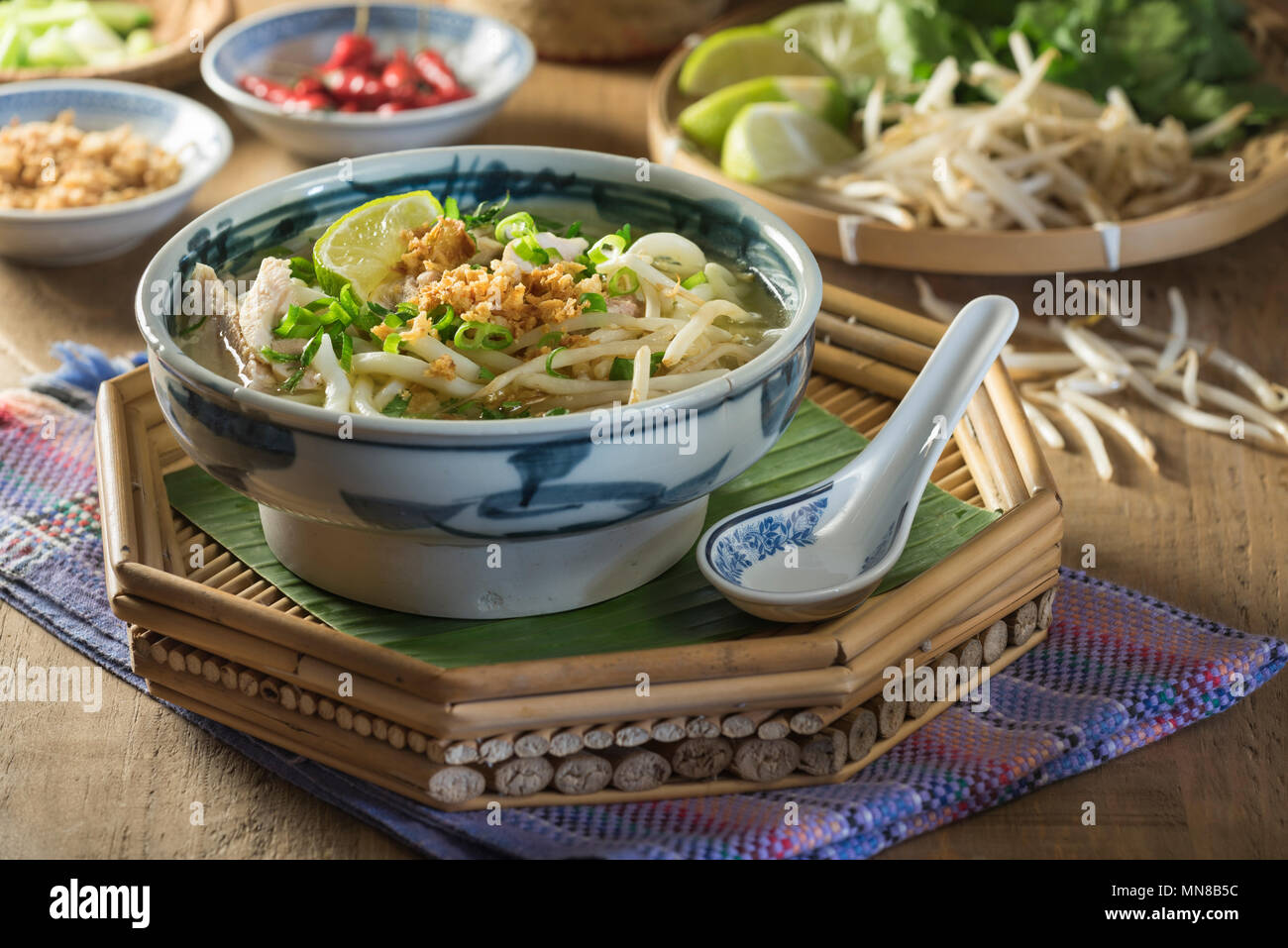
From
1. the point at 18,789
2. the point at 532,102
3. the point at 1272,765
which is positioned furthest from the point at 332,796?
the point at 532,102

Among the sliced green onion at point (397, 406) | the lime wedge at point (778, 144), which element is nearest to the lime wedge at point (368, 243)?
the sliced green onion at point (397, 406)

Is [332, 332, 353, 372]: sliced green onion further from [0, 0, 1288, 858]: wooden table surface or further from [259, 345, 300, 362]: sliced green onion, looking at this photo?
[0, 0, 1288, 858]: wooden table surface

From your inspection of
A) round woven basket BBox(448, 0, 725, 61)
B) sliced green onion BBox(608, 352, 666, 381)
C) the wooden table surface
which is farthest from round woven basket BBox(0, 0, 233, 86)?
sliced green onion BBox(608, 352, 666, 381)

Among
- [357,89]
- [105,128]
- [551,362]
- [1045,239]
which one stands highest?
[551,362]

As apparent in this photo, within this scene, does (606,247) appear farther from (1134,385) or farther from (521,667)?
(1134,385)

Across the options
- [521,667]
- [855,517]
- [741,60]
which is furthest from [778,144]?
[521,667]

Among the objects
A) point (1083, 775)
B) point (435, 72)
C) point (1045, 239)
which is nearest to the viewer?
point (1083, 775)

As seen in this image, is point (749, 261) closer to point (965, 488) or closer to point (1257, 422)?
point (965, 488)
